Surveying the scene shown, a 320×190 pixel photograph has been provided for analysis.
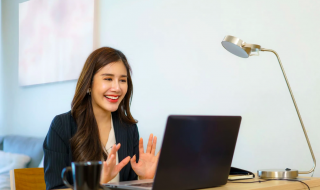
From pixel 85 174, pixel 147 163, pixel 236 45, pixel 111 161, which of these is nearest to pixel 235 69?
pixel 236 45

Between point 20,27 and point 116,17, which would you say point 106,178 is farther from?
point 20,27

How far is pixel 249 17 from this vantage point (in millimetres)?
1984

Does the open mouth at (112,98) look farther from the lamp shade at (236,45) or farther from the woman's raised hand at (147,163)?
the lamp shade at (236,45)

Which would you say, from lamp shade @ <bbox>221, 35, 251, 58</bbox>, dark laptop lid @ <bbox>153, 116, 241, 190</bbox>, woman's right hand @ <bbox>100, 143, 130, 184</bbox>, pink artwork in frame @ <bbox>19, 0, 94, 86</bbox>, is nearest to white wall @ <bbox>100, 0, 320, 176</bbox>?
pink artwork in frame @ <bbox>19, 0, 94, 86</bbox>

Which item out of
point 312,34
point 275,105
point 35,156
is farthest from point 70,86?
point 312,34

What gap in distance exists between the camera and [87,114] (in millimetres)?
1660

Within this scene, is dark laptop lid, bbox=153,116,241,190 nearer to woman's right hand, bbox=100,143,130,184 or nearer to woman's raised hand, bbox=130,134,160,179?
woman's right hand, bbox=100,143,130,184

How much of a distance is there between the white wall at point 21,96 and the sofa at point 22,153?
15cm

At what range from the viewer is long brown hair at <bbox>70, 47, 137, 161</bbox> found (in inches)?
60.2

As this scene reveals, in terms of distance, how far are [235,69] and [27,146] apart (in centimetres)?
208

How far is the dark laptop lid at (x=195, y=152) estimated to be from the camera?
86cm

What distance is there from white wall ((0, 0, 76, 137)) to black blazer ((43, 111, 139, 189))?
1.43 metres

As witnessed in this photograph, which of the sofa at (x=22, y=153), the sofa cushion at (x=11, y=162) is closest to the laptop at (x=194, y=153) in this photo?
the sofa at (x=22, y=153)

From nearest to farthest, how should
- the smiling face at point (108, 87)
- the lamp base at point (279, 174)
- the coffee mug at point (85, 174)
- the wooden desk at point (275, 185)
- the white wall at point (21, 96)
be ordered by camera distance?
the coffee mug at point (85, 174) → the wooden desk at point (275, 185) → the lamp base at point (279, 174) → the smiling face at point (108, 87) → the white wall at point (21, 96)
